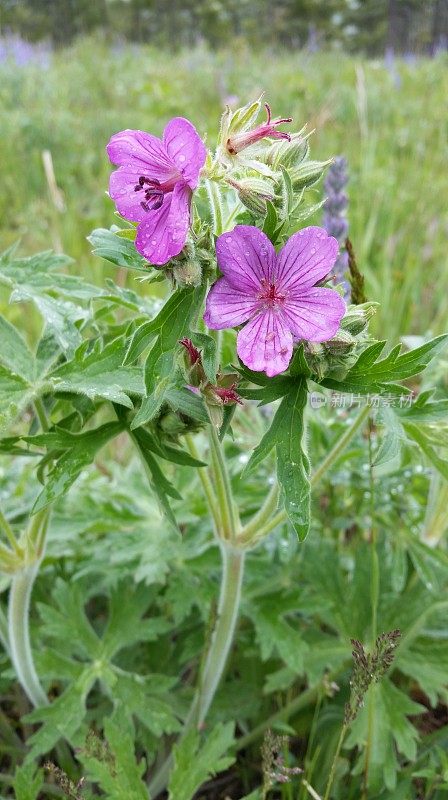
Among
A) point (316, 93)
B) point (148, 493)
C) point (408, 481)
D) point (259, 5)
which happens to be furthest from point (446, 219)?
point (259, 5)

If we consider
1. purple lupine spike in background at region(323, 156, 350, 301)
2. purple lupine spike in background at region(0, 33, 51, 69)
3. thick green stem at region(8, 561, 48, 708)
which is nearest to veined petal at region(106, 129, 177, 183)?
thick green stem at region(8, 561, 48, 708)

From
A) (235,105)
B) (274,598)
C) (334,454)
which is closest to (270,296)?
(334,454)

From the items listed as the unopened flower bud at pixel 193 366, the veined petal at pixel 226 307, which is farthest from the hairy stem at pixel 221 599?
the veined petal at pixel 226 307

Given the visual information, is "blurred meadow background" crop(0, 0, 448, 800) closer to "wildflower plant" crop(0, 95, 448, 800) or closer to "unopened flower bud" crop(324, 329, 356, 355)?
"wildflower plant" crop(0, 95, 448, 800)

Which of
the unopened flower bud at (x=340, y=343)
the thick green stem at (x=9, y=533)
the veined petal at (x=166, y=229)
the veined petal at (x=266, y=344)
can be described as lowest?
the thick green stem at (x=9, y=533)

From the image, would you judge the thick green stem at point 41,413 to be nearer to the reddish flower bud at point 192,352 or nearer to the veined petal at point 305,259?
the reddish flower bud at point 192,352

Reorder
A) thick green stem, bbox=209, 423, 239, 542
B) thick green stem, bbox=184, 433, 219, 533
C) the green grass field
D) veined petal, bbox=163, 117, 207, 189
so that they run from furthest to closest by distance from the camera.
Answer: the green grass field < thick green stem, bbox=184, 433, 219, 533 < thick green stem, bbox=209, 423, 239, 542 < veined petal, bbox=163, 117, 207, 189
